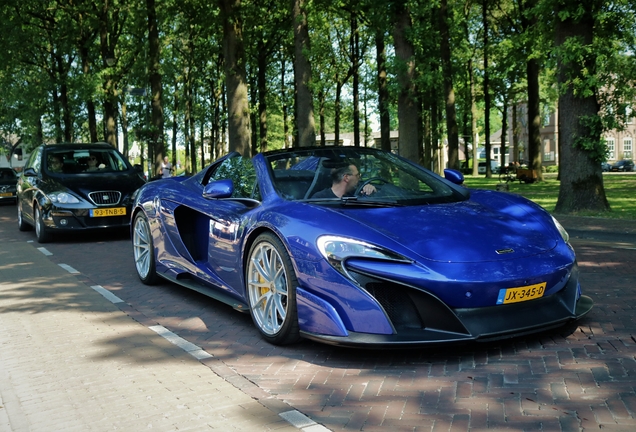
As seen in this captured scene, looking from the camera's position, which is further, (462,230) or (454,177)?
(454,177)

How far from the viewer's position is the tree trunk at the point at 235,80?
68.4 ft

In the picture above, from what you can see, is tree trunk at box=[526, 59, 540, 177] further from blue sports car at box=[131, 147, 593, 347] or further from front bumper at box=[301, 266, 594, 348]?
front bumper at box=[301, 266, 594, 348]

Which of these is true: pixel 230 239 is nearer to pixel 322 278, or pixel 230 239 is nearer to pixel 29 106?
pixel 322 278

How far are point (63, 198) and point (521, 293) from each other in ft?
31.0

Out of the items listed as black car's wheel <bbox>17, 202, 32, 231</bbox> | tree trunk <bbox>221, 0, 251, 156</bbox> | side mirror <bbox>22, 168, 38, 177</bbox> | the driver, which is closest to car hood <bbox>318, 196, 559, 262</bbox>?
the driver

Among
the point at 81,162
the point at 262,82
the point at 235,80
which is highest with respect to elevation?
the point at 262,82

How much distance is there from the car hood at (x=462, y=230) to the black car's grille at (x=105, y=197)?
804cm

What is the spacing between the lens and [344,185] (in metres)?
5.41

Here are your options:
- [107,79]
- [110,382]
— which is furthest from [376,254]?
[107,79]

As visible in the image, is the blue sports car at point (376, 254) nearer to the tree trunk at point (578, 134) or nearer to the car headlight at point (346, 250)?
the car headlight at point (346, 250)

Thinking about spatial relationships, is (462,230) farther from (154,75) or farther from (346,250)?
(154,75)

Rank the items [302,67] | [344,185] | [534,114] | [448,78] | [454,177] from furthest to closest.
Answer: [534,114], [448,78], [302,67], [454,177], [344,185]

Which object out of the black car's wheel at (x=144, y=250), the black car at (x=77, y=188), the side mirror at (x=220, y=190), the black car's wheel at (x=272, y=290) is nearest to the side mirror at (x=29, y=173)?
the black car at (x=77, y=188)

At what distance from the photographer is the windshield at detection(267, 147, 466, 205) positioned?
17.4 ft
